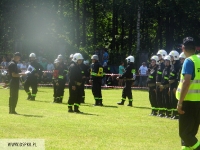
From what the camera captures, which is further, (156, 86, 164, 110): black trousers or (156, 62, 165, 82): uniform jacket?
(156, 86, 164, 110): black trousers

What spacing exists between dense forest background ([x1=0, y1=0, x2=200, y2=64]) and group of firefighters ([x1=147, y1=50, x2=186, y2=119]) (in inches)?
1287

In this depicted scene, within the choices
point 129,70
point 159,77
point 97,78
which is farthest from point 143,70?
point 159,77

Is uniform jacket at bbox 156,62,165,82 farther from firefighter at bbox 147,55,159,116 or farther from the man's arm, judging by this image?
the man's arm

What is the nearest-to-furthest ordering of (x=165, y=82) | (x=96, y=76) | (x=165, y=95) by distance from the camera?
(x=165, y=82)
(x=165, y=95)
(x=96, y=76)

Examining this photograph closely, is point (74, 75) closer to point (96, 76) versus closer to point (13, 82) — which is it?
point (13, 82)

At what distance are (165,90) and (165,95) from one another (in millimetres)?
208

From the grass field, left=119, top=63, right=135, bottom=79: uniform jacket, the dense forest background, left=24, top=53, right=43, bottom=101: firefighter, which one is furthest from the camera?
the dense forest background

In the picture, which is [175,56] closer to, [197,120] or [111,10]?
[197,120]

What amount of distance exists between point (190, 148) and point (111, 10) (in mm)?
54351

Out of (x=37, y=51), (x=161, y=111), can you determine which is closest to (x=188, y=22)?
(x=37, y=51)

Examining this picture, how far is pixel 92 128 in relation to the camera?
65.6 ft

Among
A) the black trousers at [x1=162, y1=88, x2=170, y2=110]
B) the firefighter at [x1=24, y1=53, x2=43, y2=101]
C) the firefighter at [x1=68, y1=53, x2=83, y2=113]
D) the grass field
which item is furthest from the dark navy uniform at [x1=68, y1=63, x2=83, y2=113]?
the firefighter at [x1=24, y1=53, x2=43, y2=101]

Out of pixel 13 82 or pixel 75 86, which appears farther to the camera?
pixel 75 86

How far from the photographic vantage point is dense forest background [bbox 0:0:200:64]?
6162 centimetres
